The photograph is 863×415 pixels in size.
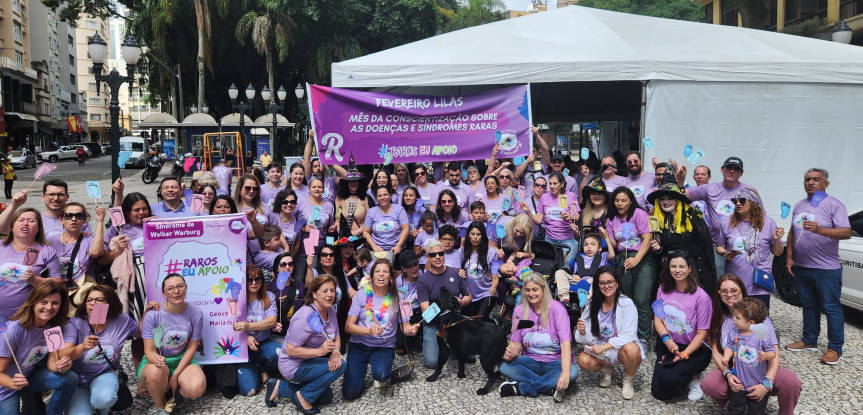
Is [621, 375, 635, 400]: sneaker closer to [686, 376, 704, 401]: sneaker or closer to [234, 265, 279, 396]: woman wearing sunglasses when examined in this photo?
[686, 376, 704, 401]: sneaker

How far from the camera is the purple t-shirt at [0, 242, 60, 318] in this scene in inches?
176

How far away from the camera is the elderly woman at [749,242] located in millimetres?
5527

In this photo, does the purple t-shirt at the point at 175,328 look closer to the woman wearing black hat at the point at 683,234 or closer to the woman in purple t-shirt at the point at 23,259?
the woman in purple t-shirt at the point at 23,259

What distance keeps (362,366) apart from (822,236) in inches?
168

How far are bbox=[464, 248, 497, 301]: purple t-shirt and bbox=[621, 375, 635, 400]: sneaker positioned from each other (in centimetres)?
153

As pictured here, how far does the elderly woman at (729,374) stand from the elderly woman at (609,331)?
57 centimetres

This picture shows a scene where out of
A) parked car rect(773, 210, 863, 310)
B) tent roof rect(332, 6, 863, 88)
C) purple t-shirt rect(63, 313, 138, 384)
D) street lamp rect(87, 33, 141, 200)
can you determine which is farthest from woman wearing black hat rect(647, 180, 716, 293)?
street lamp rect(87, 33, 141, 200)

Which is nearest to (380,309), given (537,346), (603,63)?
(537,346)

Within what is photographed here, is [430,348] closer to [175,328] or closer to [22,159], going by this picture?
[175,328]

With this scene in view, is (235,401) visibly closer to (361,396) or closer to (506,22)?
(361,396)

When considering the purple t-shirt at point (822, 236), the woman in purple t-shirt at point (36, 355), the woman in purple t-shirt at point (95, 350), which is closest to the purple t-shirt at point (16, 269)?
the woman in purple t-shirt at point (36, 355)

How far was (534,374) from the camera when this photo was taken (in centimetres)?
487

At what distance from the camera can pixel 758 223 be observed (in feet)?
18.4

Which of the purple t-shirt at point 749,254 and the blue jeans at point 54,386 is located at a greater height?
the purple t-shirt at point 749,254
